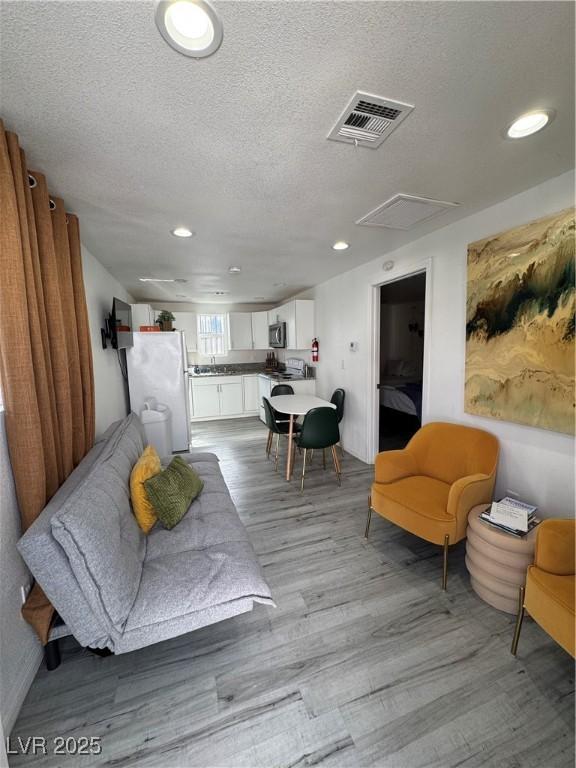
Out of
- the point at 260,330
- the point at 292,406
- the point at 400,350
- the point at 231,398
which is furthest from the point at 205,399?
the point at 400,350

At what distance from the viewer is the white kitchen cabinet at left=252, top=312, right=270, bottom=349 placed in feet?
21.2

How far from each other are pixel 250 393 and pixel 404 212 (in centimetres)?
467

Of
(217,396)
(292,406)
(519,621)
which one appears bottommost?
(519,621)

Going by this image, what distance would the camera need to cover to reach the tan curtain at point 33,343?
4.32ft

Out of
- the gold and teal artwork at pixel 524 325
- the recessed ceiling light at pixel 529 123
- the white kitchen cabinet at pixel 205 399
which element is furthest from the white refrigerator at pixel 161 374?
the recessed ceiling light at pixel 529 123

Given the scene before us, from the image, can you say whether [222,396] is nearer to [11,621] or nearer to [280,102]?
[11,621]

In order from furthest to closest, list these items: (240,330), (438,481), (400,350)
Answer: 1. (240,330)
2. (400,350)
3. (438,481)

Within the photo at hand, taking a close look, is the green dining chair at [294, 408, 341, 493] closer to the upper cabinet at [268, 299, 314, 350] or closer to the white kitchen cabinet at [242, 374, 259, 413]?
the upper cabinet at [268, 299, 314, 350]

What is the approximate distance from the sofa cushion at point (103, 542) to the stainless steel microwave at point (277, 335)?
162 inches

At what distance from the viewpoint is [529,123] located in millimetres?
1343

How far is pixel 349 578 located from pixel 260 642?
0.69 metres

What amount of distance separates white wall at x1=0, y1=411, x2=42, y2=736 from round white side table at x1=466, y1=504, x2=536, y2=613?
231 centimetres

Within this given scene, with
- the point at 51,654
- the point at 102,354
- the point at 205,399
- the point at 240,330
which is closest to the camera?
the point at 51,654

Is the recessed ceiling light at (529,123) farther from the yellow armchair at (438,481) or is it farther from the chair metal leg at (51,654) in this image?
the chair metal leg at (51,654)
